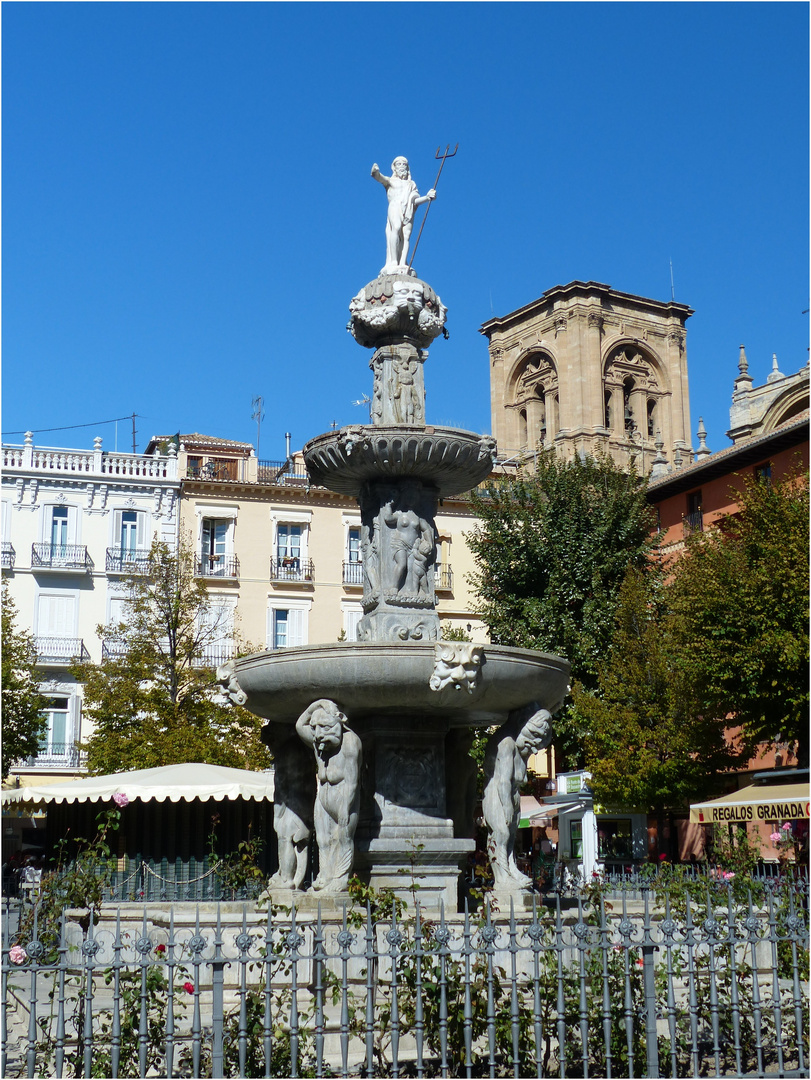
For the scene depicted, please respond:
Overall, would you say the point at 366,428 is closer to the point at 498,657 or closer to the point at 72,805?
the point at 498,657

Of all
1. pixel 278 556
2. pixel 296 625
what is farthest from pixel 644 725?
pixel 278 556

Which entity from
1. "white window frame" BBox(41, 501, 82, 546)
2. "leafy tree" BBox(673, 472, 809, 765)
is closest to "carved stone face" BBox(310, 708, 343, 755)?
"leafy tree" BBox(673, 472, 809, 765)

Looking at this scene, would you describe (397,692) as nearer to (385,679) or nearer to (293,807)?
(385,679)

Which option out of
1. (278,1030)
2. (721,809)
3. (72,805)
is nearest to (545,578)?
(721,809)

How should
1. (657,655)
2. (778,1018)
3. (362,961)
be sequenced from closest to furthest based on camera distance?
(778,1018) < (362,961) < (657,655)

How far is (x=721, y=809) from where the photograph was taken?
20219 millimetres

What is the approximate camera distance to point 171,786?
17281mm

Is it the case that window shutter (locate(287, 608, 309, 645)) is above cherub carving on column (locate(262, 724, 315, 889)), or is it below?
above

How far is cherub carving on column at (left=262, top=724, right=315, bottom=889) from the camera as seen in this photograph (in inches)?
443

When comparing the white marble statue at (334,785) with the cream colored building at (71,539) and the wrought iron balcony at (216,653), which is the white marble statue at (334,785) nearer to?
the wrought iron balcony at (216,653)

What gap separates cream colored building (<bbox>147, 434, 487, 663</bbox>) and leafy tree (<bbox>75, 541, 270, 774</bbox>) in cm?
791

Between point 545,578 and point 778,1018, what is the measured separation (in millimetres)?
25176

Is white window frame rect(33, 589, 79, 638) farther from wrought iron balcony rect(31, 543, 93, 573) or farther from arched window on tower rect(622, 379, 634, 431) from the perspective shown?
arched window on tower rect(622, 379, 634, 431)

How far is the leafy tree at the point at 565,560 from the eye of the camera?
31.2 m
